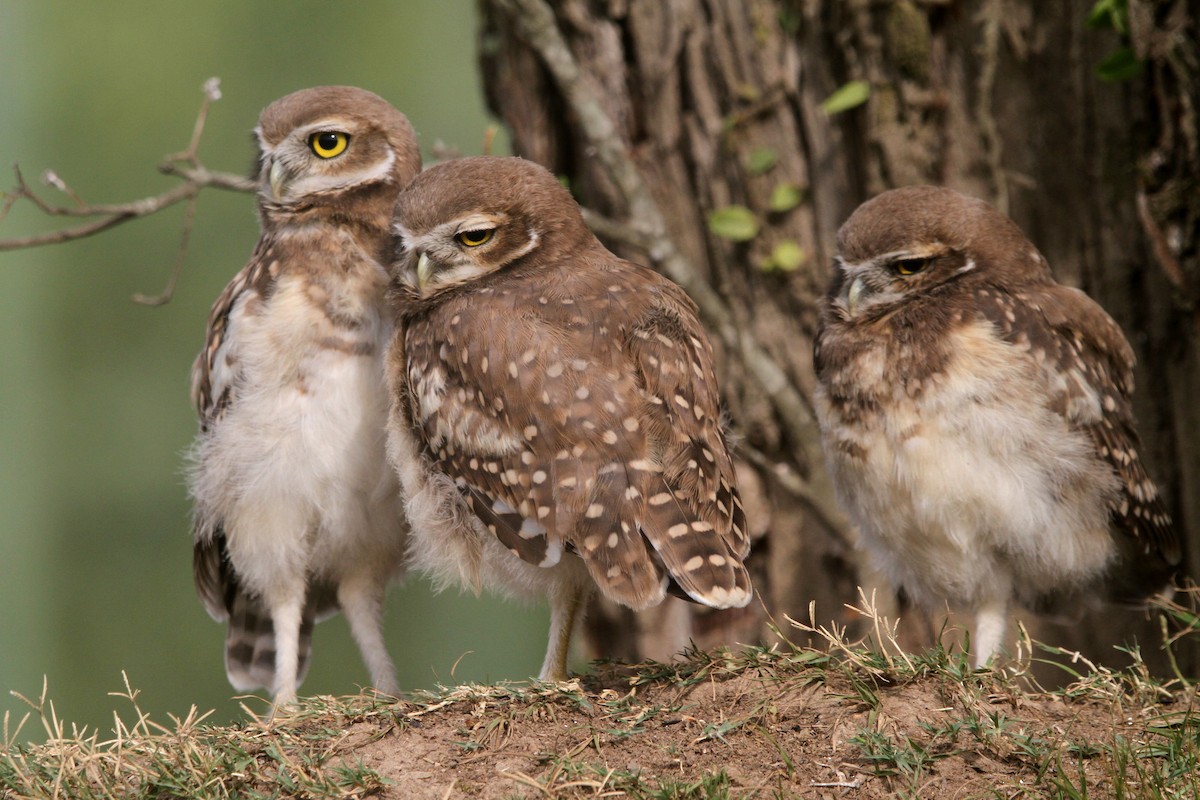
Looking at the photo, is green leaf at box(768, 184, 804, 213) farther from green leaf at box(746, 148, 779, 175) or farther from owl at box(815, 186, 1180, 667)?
owl at box(815, 186, 1180, 667)

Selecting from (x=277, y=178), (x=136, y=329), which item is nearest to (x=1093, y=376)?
(x=277, y=178)

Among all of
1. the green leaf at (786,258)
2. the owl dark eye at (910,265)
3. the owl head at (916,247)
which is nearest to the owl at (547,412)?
the owl head at (916,247)

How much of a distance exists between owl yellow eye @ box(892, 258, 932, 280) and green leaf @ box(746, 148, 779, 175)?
135 centimetres

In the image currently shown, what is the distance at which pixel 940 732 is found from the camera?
2.53 meters

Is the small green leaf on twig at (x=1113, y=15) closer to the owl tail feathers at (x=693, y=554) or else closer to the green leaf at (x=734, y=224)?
the green leaf at (x=734, y=224)

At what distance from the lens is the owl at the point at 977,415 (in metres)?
3.40

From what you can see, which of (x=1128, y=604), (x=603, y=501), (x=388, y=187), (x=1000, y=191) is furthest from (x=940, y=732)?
(x=1000, y=191)

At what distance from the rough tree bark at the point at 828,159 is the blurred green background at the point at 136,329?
10.5ft

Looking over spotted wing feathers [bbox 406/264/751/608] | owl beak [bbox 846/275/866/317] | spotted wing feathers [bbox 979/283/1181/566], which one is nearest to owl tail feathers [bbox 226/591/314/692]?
spotted wing feathers [bbox 406/264/751/608]

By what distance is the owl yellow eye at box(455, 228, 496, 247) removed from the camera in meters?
3.29

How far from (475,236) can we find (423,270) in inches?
7.0

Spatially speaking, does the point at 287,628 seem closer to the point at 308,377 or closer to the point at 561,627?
the point at 308,377

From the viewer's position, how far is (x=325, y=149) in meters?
3.65

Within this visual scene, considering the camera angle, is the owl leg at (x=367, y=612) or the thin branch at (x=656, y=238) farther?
the thin branch at (x=656, y=238)
